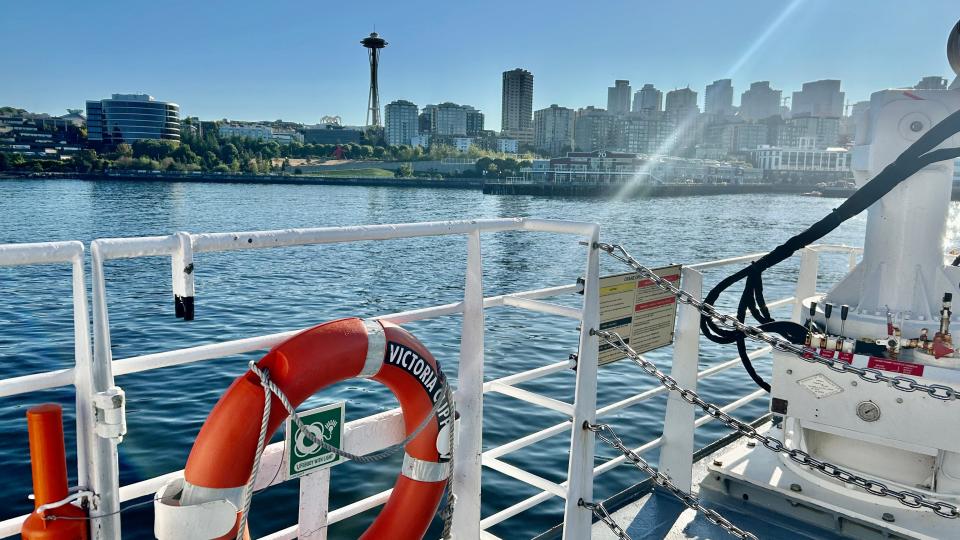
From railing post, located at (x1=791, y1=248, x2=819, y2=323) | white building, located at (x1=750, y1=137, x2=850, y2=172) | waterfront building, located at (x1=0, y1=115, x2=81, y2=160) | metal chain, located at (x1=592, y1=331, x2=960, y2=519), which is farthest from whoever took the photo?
waterfront building, located at (x1=0, y1=115, x2=81, y2=160)

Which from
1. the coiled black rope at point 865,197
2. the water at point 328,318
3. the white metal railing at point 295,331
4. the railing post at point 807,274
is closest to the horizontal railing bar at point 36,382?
the white metal railing at point 295,331

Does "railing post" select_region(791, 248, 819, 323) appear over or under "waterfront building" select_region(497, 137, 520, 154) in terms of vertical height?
under

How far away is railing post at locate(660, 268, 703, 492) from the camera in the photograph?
3680 millimetres

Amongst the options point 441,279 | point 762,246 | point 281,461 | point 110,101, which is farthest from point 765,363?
Result: point 110,101

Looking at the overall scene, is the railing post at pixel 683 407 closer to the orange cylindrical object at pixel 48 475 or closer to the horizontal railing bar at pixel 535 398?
the horizontal railing bar at pixel 535 398

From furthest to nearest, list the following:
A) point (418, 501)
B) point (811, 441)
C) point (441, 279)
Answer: point (441, 279)
point (811, 441)
point (418, 501)

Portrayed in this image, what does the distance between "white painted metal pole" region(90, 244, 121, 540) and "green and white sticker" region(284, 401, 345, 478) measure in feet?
1.42

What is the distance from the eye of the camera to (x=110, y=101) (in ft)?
475

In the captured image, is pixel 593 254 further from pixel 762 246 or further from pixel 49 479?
pixel 762 246

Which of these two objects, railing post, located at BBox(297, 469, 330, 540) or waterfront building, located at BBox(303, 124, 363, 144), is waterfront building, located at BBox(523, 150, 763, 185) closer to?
waterfront building, located at BBox(303, 124, 363, 144)

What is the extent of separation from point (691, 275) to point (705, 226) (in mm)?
47675

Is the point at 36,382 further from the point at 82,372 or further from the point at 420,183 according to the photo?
the point at 420,183

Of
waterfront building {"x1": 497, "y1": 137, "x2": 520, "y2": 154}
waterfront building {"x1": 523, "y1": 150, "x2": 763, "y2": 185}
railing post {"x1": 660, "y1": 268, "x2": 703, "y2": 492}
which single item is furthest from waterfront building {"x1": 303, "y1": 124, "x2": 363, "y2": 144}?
railing post {"x1": 660, "y1": 268, "x2": 703, "y2": 492}

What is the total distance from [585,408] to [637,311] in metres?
0.68
